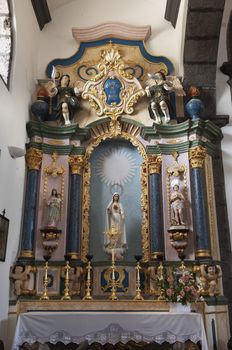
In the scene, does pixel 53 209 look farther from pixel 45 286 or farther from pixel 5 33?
pixel 5 33

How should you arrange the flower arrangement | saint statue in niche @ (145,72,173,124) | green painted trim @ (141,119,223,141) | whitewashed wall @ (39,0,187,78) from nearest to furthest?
the flower arrangement → green painted trim @ (141,119,223,141) → saint statue in niche @ (145,72,173,124) → whitewashed wall @ (39,0,187,78)

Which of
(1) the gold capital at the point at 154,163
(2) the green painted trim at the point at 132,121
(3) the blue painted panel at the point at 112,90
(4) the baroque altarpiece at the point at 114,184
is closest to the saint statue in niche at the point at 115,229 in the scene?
(4) the baroque altarpiece at the point at 114,184

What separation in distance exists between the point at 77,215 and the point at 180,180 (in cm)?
197

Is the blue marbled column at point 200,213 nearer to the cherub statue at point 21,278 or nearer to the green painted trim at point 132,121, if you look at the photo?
the green painted trim at point 132,121

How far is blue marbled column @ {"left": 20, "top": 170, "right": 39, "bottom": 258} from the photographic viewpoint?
6.81m

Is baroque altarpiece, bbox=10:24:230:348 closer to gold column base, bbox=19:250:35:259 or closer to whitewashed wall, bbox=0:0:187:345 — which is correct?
gold column base, bbox=19:250:35:259

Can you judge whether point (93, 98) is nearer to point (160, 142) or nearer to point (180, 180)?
point (160, 142)

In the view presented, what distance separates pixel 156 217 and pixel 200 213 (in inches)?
30.3

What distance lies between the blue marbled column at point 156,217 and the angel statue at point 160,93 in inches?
47.0

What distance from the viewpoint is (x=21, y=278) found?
651cm

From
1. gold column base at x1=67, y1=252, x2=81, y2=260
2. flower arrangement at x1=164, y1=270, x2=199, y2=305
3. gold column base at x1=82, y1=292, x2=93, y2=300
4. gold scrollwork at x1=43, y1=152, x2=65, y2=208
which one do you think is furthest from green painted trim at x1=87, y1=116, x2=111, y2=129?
flower arrangement at x1=164, y1=270, x2=199, y2=305

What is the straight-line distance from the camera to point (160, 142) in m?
7.66

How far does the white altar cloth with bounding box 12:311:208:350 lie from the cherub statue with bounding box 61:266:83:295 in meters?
1.33

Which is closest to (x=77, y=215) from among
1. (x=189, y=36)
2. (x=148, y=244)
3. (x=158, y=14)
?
(x=148, y=244)
